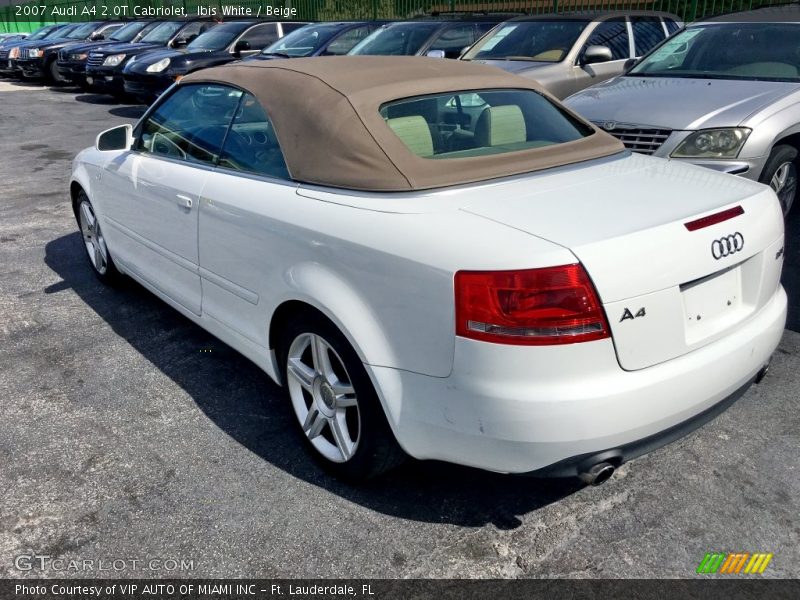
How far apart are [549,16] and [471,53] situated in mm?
1094

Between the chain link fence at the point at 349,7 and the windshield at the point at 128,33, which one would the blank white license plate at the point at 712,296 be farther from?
the windshield at the point at 128,33

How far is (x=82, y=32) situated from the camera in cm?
2325

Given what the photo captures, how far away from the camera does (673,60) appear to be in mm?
6680

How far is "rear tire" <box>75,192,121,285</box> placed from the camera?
5062 mm

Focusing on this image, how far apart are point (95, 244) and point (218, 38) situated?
34.6 ft

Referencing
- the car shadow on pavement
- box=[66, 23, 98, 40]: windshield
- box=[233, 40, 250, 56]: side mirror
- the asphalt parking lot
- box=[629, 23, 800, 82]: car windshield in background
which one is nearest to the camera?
the asphalt parking lot

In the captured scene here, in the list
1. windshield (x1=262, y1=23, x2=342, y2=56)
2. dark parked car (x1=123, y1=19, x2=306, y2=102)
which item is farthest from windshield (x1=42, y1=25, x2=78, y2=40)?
windshield (x1=262, y1=23, x2=342, y2=56)

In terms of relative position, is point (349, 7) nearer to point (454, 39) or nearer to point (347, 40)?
point (347, 40)

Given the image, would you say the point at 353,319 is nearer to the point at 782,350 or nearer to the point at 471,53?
the point at 782,350

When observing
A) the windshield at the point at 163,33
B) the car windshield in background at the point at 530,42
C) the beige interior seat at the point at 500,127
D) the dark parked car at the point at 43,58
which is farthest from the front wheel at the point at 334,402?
the dark parked car at the point at 43,58

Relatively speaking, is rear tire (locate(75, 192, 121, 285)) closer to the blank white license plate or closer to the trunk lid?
the trunk lid

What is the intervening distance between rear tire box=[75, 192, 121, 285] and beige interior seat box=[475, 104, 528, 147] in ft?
9.61

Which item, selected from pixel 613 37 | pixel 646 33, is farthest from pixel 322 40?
pixel 646 33

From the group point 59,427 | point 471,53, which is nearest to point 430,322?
point 59,427
